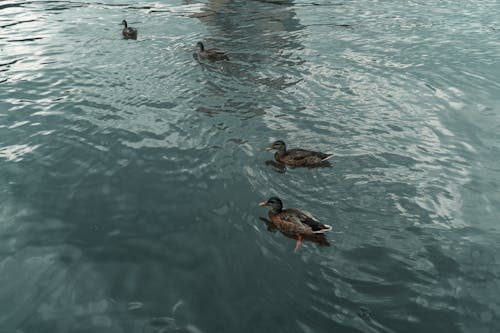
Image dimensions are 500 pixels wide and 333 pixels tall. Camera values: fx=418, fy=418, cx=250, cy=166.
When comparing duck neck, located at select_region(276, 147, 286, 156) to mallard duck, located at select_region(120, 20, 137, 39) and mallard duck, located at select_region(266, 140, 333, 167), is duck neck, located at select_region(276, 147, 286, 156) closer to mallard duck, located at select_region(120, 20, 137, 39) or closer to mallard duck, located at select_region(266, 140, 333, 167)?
mallard duck, located at select_region(266, 140, 333, 167)

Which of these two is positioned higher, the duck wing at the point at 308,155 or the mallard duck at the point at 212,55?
the mallard duck at the point at 212,55

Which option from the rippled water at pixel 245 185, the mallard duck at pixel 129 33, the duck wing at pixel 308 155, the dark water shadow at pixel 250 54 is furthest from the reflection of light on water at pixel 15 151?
the mallard duck at pixel 129 33

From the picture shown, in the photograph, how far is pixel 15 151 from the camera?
12.4 meters

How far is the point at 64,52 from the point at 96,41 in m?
1.65

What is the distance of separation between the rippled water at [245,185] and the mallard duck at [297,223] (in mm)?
318

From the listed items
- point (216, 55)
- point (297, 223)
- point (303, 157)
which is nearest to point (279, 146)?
point (303, 157)

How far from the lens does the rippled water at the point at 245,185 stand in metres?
7.46

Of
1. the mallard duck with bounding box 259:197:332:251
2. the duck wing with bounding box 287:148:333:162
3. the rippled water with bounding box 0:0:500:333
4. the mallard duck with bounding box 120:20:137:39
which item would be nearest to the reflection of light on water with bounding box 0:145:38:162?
the rippled water with bounding box 0:0:500:333

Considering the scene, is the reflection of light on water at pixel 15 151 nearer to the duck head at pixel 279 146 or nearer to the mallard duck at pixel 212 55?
the duck head at pixel 279 146

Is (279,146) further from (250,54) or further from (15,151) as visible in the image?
(250,54)

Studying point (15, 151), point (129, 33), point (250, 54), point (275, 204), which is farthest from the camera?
point (129, 33)

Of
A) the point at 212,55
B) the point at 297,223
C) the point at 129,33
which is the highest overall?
the point at 129,33

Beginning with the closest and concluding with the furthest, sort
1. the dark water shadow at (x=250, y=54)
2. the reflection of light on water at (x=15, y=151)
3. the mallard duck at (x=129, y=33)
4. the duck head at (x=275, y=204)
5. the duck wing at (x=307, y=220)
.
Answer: the duck wing at (x=307, y=220)
the duck head at (x=275, y=204)
the reflection of light on water at (x=15, y=151)
the dark water shadow at (x=250, y=54)
the mallard duck at (x=129, y=33)

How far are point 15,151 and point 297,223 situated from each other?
349 inches
